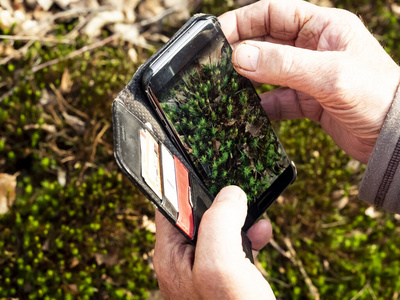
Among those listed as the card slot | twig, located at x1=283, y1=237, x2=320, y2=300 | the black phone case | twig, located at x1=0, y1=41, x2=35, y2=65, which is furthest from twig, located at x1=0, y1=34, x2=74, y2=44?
twig, located at x1=283, y1=237, x2=320, y2=300

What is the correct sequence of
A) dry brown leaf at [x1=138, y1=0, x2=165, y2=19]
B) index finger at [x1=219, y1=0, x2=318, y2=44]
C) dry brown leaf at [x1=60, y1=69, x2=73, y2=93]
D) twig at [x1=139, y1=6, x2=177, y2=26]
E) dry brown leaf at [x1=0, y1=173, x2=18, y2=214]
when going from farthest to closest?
dry brown leaf at [x1=138, y1=0, x2=165, y2=19], twig at [x1=139, y1=6, x2=177, y2=26], dry brown leaf at [x1=60, y1=69, x2=73, y2=93], dry brown leaf at [x1=0, y1=173, x2=18, y2=214], index finger at [x1=219, y1=0, x2=318, y2=44]

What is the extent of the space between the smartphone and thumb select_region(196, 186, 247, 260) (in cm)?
45

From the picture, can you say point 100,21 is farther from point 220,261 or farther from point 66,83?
point 220,261

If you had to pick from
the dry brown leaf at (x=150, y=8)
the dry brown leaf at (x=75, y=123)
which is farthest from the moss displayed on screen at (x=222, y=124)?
the dry brown leaf at (x=150, y=8)

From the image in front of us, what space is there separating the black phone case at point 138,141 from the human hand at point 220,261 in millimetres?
161

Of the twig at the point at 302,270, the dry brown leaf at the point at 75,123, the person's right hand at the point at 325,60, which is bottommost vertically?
the twig at the point at 302,270

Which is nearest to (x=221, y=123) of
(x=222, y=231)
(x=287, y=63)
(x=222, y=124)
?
(x=222, y=124)

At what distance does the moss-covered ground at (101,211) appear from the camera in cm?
337

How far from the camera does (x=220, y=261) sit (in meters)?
2.14

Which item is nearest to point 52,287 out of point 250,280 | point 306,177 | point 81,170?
point 81,170

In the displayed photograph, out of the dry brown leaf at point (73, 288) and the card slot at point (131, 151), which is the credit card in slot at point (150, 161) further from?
the dry brown leaf at point (73, 288)

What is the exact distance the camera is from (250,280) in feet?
7.30

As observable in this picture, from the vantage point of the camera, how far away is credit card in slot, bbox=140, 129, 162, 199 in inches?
83.8

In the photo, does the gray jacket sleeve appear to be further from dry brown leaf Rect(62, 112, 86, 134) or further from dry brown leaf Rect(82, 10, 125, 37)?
dry brown leaf Rect(82, 10, 125, 37)
